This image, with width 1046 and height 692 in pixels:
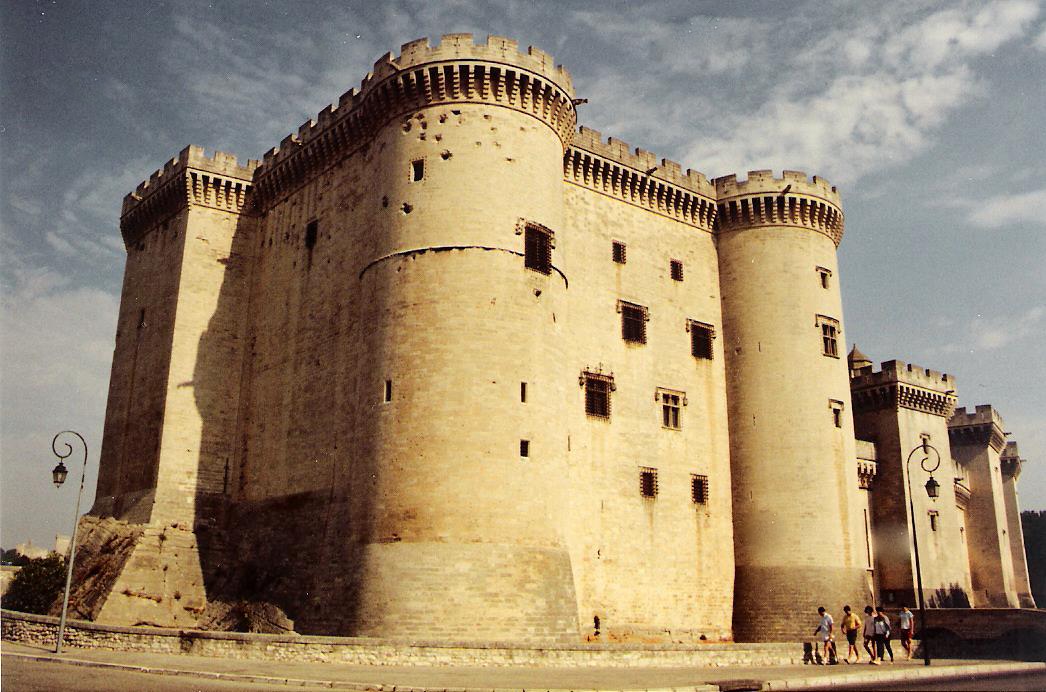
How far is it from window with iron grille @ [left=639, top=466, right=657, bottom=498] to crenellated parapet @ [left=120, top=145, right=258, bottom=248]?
16308 millimetres

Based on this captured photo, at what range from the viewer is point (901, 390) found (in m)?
37.7

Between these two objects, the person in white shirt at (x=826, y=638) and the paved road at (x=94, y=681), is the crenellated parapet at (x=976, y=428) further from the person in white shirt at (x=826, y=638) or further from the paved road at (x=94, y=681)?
the paved road at (x=94, y=681)

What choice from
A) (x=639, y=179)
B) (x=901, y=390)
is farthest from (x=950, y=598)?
(x=639, y=179)

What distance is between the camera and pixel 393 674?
16.8 m

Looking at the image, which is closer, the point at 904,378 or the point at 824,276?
the point at 824,276

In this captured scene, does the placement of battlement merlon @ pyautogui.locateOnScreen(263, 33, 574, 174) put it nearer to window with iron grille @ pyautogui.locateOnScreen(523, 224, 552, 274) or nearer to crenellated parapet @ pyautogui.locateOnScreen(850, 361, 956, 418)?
window with iron grille @ pyautogui.locateOnScreen(523, 224, 552, 274)

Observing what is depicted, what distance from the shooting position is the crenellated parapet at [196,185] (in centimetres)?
3136

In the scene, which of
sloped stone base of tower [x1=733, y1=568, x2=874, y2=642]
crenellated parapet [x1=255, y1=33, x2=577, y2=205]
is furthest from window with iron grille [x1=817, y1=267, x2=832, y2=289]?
crenellated parapet [x1=255, y1=33, x2=577, y2=205]

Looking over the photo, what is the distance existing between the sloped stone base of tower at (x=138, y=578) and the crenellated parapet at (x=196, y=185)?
10.9 m

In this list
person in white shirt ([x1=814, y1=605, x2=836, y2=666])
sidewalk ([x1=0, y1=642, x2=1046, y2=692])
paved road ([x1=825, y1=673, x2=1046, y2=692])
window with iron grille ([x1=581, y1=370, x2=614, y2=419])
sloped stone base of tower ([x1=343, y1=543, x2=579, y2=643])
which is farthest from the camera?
window with iron grille ([x1=581, y1=370, x2=614, y2=419])

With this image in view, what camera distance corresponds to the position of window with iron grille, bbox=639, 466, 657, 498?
2809 centimetres

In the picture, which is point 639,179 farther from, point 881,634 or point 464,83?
point 881,634

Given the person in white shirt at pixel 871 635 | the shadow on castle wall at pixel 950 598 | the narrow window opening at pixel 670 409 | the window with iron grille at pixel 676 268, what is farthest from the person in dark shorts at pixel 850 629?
the shadow on castle wall at pixel 950 598

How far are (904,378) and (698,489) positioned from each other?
1331 centimetres
